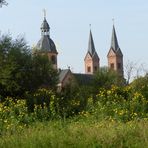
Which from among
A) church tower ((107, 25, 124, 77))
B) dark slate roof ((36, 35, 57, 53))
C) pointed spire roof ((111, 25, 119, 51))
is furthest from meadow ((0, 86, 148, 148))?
church tower ((107, 25, 124, 77))

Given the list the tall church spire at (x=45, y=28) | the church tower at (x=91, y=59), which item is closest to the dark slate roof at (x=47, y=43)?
the tall church spire at (x=45, y=28)

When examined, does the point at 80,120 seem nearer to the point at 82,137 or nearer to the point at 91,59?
the point at 82,137

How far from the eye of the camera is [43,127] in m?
10.9

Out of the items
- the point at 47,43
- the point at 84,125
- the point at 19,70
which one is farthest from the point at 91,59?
the point at 84,125

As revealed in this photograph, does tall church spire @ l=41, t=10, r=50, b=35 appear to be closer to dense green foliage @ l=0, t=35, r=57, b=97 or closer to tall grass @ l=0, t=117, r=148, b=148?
dense green foliage @ l=0, t=35, r=57, b=97

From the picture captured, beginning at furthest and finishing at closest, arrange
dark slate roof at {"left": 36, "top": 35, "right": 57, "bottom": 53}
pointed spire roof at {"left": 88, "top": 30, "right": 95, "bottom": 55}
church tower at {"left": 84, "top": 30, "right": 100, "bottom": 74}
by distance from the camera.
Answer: church tower at {"left": 84, "top": 30, "right": 100, "bottom": 74} → pointed spire roof at {"left": 88, "top": 30, "right": 95, "bottom": 55} → dark slate roof at {"left": 36, "top": 35, "right": 57, "bottom": 53}

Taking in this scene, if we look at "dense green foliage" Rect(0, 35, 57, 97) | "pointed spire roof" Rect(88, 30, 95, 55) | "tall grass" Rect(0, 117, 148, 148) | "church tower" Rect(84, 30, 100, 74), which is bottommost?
"tall grass" Rect(0, 117, 148, 148)

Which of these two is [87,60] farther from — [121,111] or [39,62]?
[121,111]

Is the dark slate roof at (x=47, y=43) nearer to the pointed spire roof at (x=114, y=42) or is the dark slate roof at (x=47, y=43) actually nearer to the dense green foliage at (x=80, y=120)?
the pointed spire roof at (x=114, y=42)

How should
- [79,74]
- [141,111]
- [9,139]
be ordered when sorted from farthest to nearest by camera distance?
[79,74], [141,111], [9,139]

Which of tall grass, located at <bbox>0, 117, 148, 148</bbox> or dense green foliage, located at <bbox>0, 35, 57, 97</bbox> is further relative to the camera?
dense green foliage, located at <bbox>0, 35, 57, 97</bbox>

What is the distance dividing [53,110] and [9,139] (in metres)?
4.79

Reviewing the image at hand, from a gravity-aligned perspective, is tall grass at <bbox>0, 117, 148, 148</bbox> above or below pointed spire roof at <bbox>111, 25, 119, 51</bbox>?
below

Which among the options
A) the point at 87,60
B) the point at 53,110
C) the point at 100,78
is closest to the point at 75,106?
the point at 53,110
